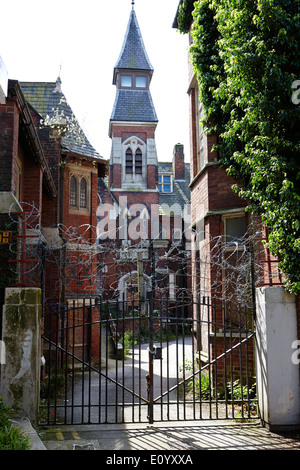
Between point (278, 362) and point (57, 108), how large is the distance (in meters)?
14.5

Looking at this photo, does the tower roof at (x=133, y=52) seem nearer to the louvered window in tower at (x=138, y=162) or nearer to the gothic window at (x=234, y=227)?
the louvered window in tower at (x=138, y=162)

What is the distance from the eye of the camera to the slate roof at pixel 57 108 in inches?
706

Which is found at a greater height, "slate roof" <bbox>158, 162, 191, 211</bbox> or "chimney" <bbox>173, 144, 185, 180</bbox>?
"chimney" <bbox>173, 144, 185, 180</bbox>

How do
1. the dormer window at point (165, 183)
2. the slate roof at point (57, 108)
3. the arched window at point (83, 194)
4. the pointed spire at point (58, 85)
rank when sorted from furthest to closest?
the dormer window at point (165, 183)
the pointed spire at point (58, 85)
the arched window at point (83, 194)
the slate roof at point (57, 108)

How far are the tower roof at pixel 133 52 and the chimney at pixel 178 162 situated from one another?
23.2 feet

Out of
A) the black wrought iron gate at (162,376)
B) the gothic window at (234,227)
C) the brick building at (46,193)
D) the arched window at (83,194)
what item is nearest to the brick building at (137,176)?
the arched window at (83,194)

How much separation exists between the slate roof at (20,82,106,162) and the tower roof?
17.3 m

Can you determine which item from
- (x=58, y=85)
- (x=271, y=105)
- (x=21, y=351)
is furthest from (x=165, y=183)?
(x=21, y=351)

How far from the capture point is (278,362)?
23.1 feet

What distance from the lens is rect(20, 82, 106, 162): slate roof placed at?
17.9 metres

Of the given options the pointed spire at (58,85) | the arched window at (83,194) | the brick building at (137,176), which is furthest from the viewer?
the brick building at (137,176)

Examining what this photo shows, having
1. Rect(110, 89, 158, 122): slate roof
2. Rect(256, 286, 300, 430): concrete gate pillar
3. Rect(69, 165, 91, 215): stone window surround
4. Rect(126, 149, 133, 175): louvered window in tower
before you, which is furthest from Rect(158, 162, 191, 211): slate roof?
Rect(256, 286, 300, 430): concrete gate pillar

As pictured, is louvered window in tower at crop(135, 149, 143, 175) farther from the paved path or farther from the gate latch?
the paved path
